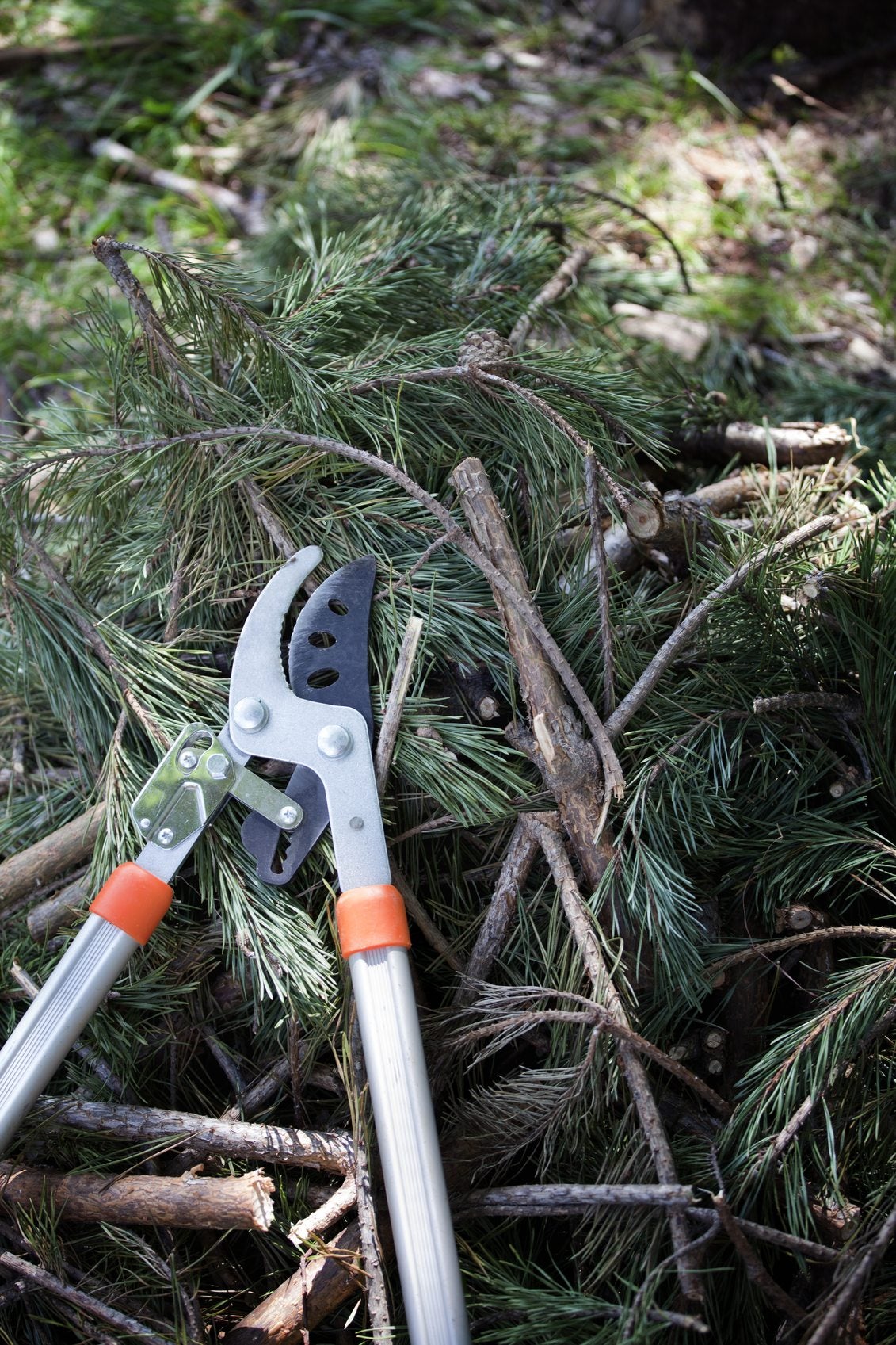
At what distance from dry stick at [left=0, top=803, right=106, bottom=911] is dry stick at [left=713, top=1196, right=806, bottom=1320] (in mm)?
907

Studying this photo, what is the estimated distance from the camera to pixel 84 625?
1353 mm

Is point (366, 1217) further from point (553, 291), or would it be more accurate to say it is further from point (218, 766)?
point (553, 291)

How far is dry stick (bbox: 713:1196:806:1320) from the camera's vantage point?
3.26 feet

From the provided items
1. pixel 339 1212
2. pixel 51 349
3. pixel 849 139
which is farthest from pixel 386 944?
pixel 849 139

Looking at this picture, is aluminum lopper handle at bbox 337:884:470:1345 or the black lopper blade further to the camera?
the black lopper blade

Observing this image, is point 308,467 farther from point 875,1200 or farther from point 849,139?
point 849,139

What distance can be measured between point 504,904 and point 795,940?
350 mm

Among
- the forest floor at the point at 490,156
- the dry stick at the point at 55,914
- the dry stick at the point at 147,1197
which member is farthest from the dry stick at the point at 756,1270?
the forest floor at the point at 490,156

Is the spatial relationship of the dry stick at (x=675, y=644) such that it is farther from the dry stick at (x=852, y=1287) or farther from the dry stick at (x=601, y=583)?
the dry stick at (x=852, y=1287)

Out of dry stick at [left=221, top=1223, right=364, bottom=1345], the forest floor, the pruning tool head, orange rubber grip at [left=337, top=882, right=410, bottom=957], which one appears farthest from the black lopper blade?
the forest floor

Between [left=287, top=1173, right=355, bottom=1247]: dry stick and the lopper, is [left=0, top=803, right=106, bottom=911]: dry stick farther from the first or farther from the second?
[left=287, top=1173, right=355, bottom=1247]: dry stick

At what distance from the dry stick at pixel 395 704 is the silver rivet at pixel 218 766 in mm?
185

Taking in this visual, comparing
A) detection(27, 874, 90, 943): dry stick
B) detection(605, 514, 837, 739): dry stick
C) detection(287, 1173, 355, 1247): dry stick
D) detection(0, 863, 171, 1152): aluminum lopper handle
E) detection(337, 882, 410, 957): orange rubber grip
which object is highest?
detection(605, 514, 837, 739): dry stick

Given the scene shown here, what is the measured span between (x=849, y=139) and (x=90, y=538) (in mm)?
2313
